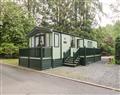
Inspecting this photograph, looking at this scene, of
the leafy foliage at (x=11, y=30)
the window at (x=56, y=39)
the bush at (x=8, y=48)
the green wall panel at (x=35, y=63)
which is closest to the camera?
the green wall panel at (x=35, y=63)

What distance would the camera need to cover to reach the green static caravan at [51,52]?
1592 cm

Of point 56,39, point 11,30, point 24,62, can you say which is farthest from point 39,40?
point 11,30

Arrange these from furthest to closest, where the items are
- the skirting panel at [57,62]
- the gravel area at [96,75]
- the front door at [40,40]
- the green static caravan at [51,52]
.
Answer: the front door at [40,40], the skirting panel at [57,62], the green static caravan at [51,52], the gravel area at [96,75]

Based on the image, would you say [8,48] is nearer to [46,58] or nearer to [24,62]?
[24,62]

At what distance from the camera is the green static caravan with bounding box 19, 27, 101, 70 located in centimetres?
1592

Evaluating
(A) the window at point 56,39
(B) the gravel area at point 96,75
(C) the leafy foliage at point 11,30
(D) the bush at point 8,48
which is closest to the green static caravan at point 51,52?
(A) the window at point 56,39

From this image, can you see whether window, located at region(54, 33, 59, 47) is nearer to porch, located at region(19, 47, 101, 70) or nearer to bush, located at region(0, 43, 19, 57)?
porch, located at region(19, 47, 101, 70)

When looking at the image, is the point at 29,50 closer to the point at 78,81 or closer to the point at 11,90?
the point at 78,81

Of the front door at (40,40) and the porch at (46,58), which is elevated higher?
the front door at (40,40)

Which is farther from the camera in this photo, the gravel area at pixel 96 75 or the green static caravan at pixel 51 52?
the green static caravan at pixel 51 52

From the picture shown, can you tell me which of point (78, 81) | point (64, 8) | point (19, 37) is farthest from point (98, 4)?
point (78, 81)

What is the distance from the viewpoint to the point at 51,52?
16.7m

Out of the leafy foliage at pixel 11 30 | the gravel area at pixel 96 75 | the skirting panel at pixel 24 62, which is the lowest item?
the gravel area at pixel 96 75

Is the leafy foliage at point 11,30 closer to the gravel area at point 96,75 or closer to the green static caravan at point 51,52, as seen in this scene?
the green static caravan at point 51,52
